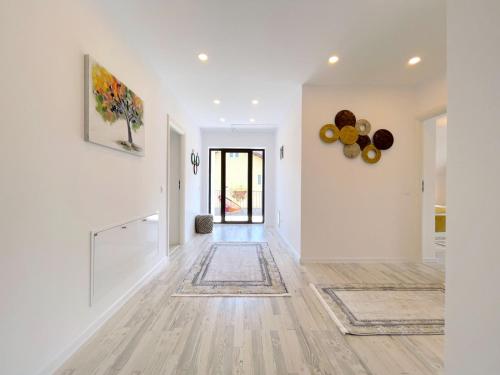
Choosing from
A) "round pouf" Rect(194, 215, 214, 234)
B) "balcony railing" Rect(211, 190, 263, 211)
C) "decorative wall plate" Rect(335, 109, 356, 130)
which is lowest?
"round pouf" Rect(194, 215, 214, 234)

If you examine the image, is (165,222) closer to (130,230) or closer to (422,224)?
(130,230)

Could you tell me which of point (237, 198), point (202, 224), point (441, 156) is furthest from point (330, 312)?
point (441, 156)

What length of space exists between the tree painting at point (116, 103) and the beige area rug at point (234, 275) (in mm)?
1575

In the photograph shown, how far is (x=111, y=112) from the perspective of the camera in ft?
6.65

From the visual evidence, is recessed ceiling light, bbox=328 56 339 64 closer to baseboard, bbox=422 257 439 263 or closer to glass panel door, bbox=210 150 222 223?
baseboard, bbox=422 257 439 263

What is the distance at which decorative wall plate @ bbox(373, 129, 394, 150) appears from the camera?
3.51 m

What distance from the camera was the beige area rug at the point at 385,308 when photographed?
1.91 metres

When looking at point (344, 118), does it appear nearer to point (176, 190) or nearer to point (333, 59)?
point (333, 59)

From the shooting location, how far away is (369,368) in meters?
1.50

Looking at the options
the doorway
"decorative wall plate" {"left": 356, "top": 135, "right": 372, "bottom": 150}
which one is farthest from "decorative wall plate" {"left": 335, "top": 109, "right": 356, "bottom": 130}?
the doorway

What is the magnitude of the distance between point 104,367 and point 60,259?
700 millimetres

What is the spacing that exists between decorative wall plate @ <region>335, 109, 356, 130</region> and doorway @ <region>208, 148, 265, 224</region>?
3375 millimetres

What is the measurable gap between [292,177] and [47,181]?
3.44 meters

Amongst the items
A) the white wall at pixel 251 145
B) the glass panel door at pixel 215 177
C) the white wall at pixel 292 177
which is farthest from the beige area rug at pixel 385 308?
the glass panel door at pixel 215 177
